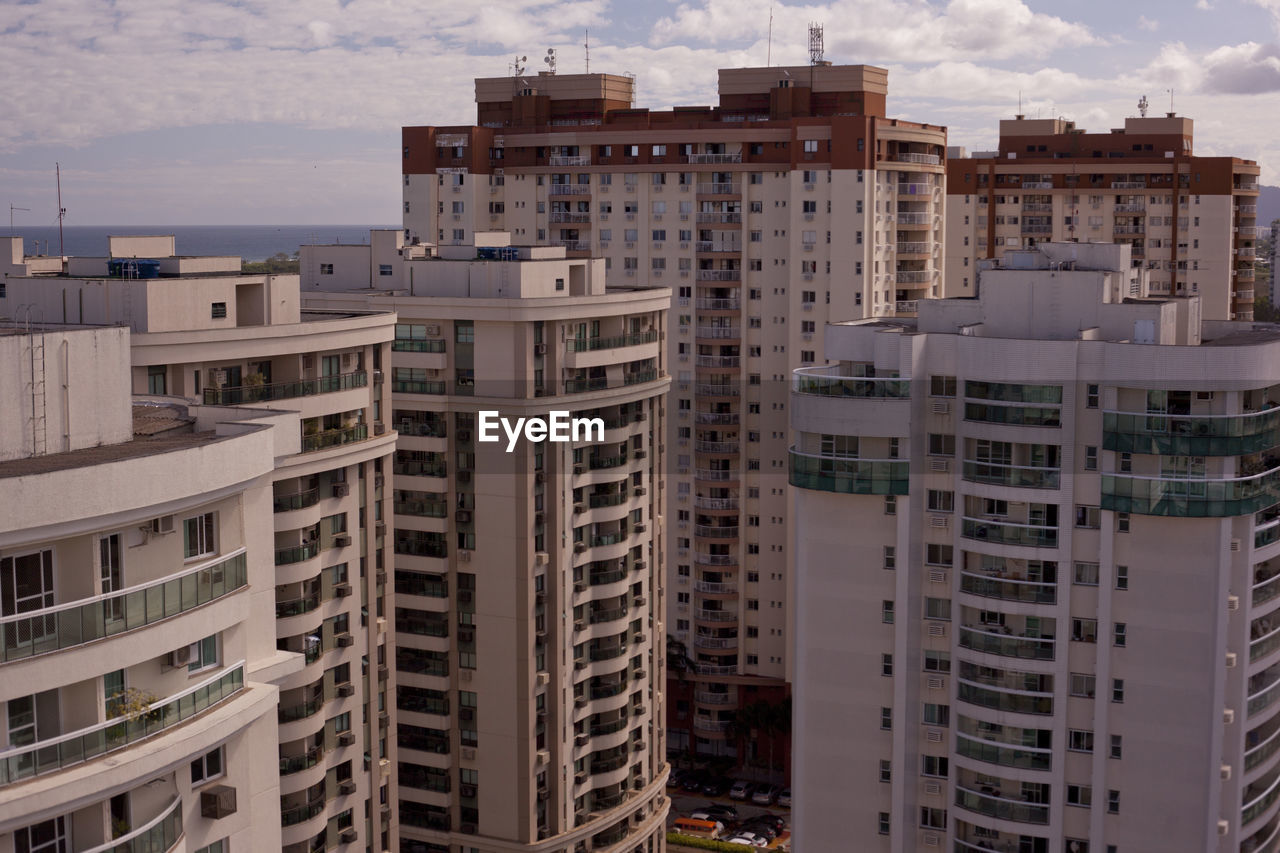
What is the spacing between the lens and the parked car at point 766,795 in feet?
263

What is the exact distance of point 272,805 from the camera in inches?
1008

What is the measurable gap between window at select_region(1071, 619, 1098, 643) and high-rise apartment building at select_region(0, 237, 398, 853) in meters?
19.9

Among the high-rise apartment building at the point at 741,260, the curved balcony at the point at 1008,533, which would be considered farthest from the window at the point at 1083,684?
the high-rise apartment building at the point at 741,260

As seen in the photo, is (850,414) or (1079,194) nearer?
(850,414)

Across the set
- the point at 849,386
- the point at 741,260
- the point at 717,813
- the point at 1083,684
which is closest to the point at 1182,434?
the point at 1083,684

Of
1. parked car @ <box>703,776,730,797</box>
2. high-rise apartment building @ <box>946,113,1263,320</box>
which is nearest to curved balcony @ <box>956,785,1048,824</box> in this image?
parked car @ <box>703,776,730,797</box>

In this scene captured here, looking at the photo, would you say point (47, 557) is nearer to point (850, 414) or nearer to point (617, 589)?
point (850, 414)

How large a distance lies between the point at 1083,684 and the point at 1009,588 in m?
3.29

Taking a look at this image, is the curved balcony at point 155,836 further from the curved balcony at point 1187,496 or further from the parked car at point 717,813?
the parked car at point 717,813

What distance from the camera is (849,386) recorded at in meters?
43.0


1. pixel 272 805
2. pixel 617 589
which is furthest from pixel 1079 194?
pixel 272 805

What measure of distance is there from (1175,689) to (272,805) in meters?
25.3

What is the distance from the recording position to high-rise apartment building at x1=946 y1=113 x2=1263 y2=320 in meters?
107

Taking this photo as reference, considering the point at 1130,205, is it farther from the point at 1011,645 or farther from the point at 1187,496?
the point at 1011,645
